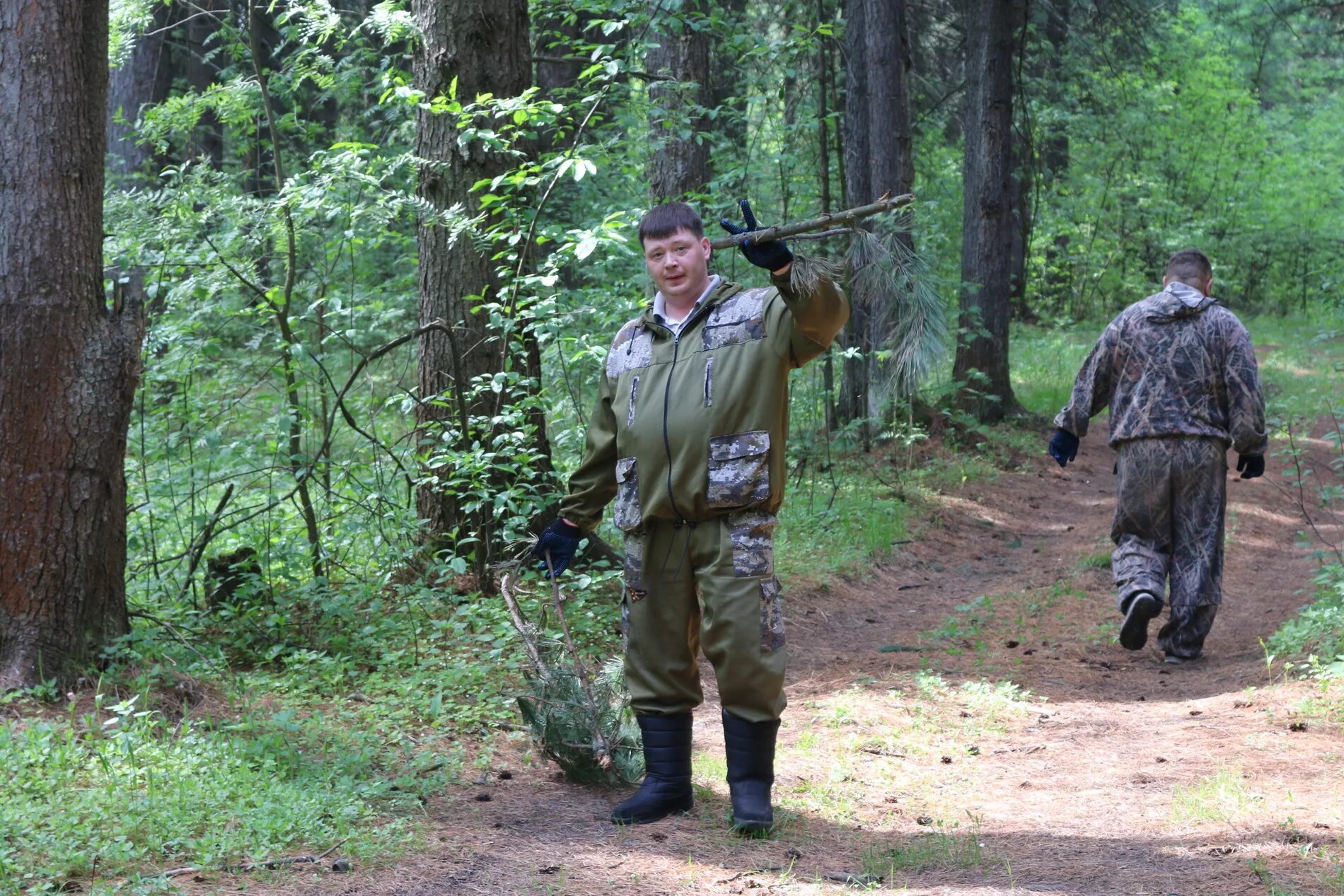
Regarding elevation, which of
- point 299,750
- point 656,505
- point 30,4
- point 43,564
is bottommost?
point 299,750

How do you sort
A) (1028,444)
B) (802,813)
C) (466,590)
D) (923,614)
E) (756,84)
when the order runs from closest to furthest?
(802,813)
(466,590)
(923,614)
(756,84)
(1028,444)

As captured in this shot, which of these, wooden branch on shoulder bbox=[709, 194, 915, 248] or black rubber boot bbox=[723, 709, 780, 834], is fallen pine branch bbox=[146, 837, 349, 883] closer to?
black rubber boot bbox=[723, 709, 780, 834]

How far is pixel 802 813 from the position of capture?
14.1 ft

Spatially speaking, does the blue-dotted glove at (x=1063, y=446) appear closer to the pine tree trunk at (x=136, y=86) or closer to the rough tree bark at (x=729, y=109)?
the rough tree bark at (x=729, y=109)

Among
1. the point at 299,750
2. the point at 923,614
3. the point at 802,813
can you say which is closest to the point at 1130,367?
the point at 923,614

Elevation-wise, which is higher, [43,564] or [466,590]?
[43,564]

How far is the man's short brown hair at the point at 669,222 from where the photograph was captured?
4.00 metres

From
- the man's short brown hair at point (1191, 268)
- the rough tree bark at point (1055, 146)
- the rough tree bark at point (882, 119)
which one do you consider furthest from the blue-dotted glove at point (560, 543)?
the rough tree bark at point (1055, 146)

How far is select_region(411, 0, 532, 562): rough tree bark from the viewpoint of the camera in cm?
661

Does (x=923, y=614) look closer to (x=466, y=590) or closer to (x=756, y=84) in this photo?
(x=466, y=590)

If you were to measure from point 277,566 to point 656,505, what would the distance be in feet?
12.3

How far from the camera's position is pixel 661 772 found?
4.14 m

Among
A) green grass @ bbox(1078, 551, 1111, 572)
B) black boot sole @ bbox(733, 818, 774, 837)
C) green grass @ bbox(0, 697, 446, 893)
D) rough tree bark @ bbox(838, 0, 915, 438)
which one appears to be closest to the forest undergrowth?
green grass @ bbox(0, 697, 446, 893)

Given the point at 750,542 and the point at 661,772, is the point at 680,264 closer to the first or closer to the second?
the point at 750,542
